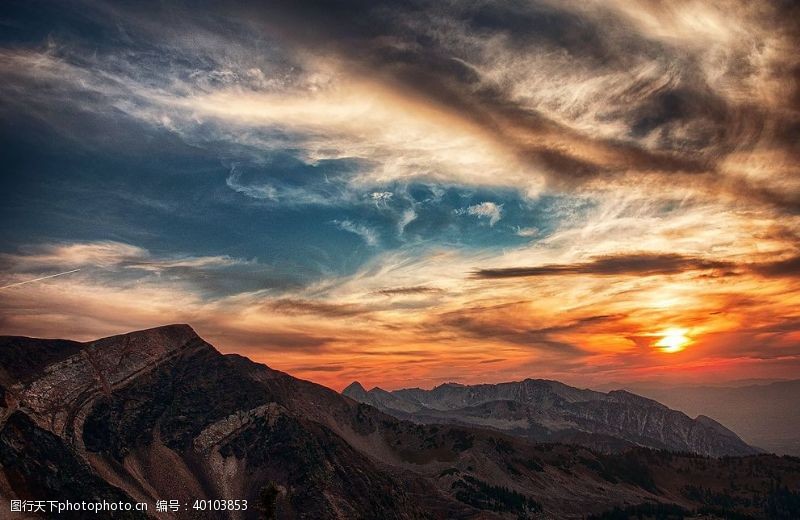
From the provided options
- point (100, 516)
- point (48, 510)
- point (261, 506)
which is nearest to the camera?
point (261, 506)

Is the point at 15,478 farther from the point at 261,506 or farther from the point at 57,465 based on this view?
the point at 261,506

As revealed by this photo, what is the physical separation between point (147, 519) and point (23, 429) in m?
58.4

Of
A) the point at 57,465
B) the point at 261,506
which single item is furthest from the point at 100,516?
the point at 261,506

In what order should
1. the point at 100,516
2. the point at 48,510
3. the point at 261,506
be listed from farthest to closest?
the point at 100,516 < the point at 48,510 < the point at 261,506

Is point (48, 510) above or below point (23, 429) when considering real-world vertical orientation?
below

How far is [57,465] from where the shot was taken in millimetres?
198500

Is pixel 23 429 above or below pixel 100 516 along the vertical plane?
above

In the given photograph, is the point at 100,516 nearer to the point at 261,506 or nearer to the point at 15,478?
the point at 15,478

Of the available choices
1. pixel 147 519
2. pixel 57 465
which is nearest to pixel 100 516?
pixel 147 519

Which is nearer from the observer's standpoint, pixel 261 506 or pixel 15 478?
pixel 261 506

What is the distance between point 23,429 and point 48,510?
40417mm

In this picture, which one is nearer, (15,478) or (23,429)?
(15,478)

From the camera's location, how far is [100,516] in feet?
616

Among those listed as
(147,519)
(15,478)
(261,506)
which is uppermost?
(261,506)
